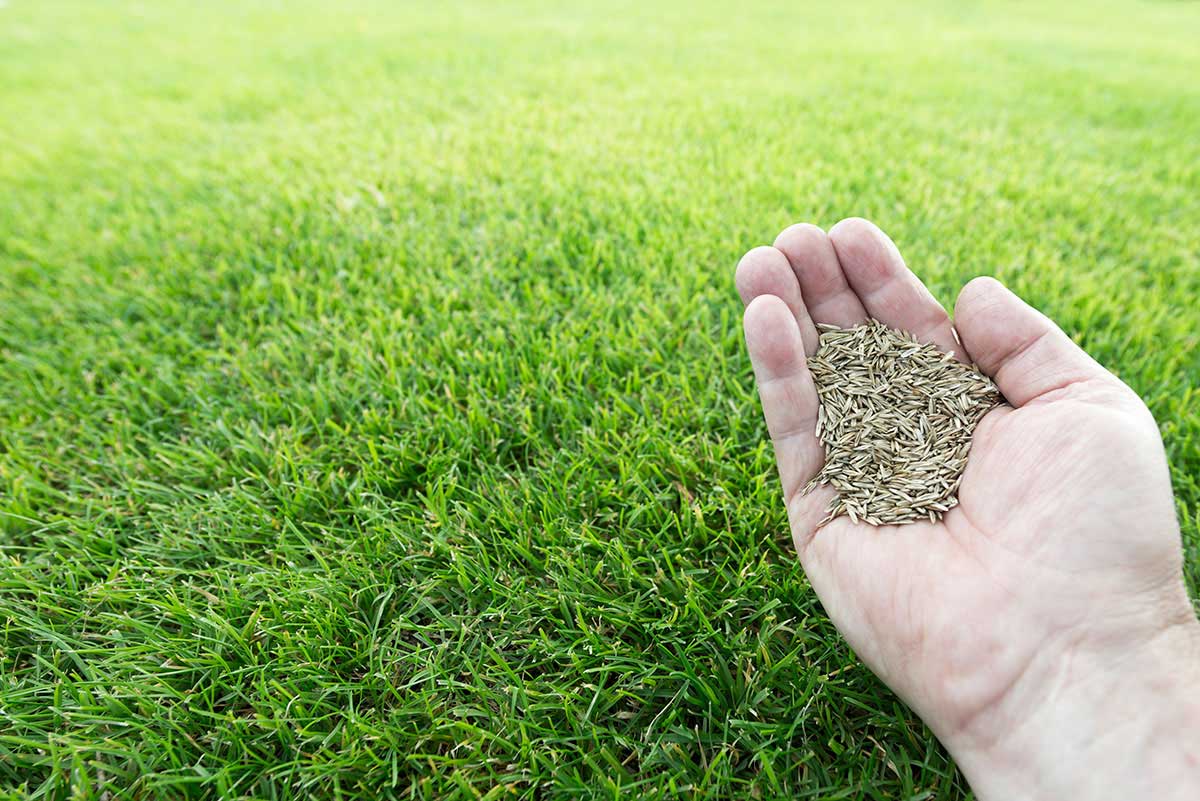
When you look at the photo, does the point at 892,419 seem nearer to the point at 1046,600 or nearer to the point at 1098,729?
the point at 1046,600

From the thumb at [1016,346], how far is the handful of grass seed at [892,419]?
0.06 meters

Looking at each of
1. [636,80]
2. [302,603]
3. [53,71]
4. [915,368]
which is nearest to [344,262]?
[302,603]

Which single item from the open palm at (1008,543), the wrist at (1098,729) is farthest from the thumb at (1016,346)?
the wrist at (1098,729)

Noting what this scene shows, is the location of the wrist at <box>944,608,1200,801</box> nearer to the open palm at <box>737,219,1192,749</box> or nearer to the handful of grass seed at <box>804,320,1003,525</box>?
the open palm at <box>737,219,1192,749</box>

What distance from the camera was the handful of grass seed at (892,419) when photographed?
1566 mm

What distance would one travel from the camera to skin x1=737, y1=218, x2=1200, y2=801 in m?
1.17

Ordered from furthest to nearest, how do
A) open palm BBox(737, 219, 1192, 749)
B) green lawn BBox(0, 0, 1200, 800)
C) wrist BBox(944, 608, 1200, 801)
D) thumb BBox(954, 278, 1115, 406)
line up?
thumb BBox(954, 278, 1115, 406)
green lawn BBox(0, 0, 1200, 800)
open palm BBox(737, 219, 1192, 749)
wrist BBox(944, 608, 1200, 801)

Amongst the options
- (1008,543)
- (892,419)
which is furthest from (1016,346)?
(1008,543)

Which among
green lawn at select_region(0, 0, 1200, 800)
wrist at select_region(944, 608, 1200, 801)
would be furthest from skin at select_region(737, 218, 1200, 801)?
green lawn at select_region(0, 0, 1200, 800)

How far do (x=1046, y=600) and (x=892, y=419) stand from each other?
2.07 feet

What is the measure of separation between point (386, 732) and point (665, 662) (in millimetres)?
599

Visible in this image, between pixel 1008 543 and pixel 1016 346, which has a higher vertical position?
pixel 1016 346

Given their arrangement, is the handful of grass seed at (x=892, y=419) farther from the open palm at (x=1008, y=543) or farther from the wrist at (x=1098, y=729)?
the wrist at (x=1098, y=729)

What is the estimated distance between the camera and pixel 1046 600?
126cm
